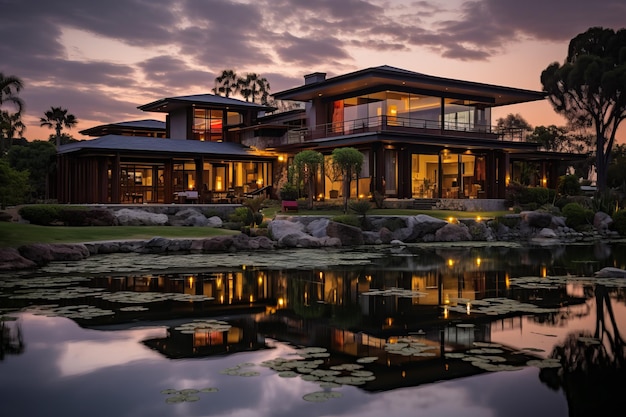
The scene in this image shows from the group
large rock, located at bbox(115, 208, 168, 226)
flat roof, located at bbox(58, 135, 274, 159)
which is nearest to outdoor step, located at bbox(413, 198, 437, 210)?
flat roof, located at bbox(58, 135, 274, 159)

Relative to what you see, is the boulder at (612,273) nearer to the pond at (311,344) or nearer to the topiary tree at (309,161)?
the pond at (311,344)

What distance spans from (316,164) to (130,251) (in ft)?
44.6

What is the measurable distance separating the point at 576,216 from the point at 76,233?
24747mm

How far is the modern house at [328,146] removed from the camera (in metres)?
37.8

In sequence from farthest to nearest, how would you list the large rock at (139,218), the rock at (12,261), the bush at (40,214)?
the large rock at (139,218)
the bush at (40,214)
the rock at (12,261)

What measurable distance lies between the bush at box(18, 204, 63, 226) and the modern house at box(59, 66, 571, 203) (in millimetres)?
10275

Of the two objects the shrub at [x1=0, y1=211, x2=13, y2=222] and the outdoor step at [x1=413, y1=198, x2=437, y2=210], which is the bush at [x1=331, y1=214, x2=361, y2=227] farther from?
the shrub at [x1=0, y1=211, x2=13, y2=222]

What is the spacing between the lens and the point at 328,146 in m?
38.8

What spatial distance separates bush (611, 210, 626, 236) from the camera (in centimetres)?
3248

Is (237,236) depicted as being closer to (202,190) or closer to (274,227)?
(274,227)

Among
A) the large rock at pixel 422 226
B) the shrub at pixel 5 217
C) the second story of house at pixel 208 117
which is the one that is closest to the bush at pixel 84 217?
the shrub at pixel 5 217

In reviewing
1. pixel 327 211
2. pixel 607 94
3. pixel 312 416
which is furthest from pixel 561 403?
pixel 607 94

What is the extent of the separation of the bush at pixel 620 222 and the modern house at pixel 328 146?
959 cm

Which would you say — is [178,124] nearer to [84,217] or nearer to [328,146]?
[328,146]
